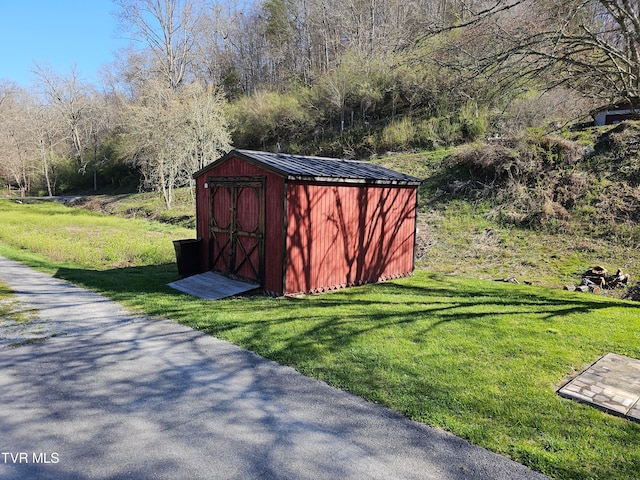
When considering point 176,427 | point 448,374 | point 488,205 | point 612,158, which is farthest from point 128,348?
point 612,158

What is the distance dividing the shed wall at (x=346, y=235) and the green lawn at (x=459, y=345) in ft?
1.43

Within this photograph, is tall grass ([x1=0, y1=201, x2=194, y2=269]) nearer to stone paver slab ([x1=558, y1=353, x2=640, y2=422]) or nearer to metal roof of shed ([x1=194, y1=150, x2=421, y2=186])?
metal roof of shed ([x1=194, y1=150, x2=421, y2=186])

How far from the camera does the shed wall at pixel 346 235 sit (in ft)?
26.7

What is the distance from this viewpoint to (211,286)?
348 inches

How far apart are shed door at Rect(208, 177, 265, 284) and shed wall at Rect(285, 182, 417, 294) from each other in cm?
78

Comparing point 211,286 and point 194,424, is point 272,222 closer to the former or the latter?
point 211,286

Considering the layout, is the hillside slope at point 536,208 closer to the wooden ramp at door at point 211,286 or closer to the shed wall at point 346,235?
the shed wall at point 346,235

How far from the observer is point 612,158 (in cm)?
1480

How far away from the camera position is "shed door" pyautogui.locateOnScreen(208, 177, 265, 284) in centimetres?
→ 849

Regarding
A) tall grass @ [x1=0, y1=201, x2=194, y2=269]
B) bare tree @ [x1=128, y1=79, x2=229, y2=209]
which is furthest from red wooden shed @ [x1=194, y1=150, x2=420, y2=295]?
bare tree @ [x1=128, y1=79, x2=229, y2=209]

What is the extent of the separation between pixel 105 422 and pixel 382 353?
3.06 metres

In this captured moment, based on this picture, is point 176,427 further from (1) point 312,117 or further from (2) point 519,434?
(1) point 312,117

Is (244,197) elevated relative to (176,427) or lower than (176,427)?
elevated

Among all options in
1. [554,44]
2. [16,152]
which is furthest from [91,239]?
[16,152]
